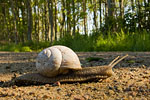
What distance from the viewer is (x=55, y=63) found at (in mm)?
3279

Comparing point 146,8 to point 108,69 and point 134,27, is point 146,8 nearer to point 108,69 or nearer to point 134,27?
point 134,27

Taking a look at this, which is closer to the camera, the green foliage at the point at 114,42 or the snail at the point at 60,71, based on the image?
the snail at the point at 60,71

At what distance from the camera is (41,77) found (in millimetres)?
3365

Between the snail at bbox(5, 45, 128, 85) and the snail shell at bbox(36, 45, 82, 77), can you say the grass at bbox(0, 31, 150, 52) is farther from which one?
the snail shell at bbox(36, 45, 82, 77)

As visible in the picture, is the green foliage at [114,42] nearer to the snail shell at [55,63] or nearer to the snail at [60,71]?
the snail at [60,71]

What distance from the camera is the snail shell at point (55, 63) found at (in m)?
3.27

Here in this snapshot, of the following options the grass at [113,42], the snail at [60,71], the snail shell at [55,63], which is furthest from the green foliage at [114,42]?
the snail shell at [55,63]

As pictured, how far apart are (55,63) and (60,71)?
6.9 inches

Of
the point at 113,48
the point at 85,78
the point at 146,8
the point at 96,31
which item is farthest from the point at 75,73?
the point at 146,8

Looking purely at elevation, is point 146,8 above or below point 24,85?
above

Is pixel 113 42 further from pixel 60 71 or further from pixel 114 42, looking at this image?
pixel 60 71

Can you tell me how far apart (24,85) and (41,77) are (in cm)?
33

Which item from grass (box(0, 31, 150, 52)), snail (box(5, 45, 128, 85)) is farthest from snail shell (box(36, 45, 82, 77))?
grass (box(0, 31, 150, 52))

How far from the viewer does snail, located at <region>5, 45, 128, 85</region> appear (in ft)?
10.8
